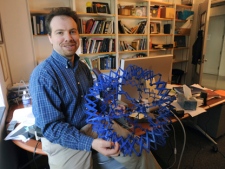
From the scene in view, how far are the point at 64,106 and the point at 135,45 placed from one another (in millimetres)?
3039

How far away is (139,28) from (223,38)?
3540 mm

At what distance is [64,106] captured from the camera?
0.98 m

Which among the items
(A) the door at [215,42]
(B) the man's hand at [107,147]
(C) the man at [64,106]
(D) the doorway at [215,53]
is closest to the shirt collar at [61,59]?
(C) the man at [64,106]

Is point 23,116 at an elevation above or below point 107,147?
below

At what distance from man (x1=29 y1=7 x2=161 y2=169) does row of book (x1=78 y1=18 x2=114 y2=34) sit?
6.90 feet

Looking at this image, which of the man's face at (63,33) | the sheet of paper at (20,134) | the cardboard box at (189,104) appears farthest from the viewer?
the cardboard box at (189,104)

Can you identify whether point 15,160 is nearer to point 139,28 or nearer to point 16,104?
point 16,104

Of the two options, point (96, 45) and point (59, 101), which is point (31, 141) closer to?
point (59, 101)

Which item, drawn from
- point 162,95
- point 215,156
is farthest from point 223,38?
point 162,95

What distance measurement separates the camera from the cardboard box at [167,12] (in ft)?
12.6

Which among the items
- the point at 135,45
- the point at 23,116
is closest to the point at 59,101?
the point at 23,116

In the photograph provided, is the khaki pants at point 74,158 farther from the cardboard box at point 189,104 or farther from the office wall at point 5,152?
the cardboard box at point 189,104

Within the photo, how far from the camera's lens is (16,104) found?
1868 mm

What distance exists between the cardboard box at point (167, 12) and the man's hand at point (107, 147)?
3.94 metres
